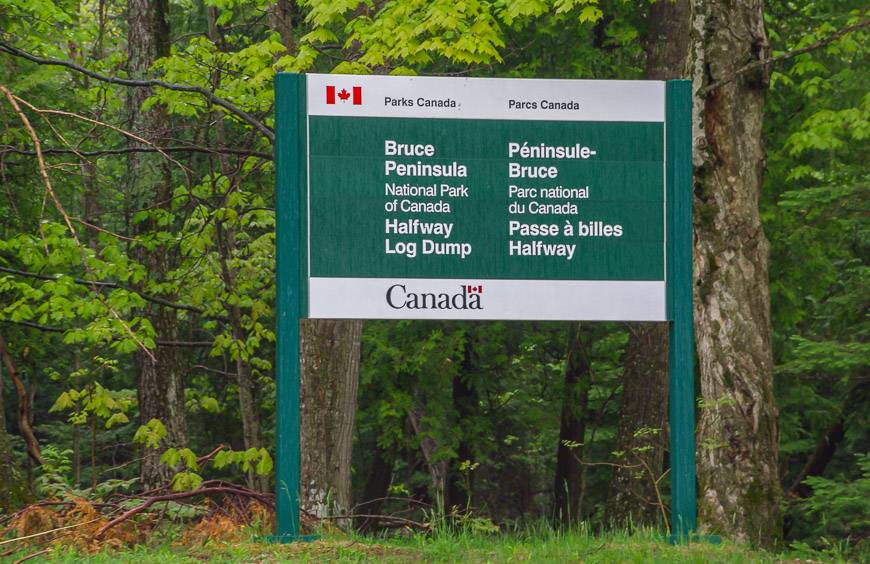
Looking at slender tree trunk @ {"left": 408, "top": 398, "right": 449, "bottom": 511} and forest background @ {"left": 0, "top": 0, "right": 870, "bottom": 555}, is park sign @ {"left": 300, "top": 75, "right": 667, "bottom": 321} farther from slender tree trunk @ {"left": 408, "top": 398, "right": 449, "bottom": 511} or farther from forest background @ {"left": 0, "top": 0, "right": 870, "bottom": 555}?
slender tree trunk @ {"left": 408, "top": 398, "right": 449, "bottom": 511}

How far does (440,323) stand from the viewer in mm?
20719

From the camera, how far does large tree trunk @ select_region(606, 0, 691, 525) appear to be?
1612 centimetres

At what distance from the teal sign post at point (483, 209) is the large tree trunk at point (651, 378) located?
8572 millimetres

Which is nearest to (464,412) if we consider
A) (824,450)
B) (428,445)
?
(428,445)

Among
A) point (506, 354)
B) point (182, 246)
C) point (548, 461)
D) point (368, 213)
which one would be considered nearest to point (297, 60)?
point (182, 246)

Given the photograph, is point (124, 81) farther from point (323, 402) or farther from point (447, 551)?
point (447, 551)

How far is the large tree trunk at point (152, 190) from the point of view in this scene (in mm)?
15125

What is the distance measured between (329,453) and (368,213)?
17.4 feet

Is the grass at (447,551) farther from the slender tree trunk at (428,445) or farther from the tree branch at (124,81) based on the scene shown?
the slender tree trunk at (428,445)

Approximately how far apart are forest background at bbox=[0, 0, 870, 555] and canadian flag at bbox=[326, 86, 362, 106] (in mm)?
1450

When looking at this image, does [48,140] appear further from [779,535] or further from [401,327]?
[779,535]

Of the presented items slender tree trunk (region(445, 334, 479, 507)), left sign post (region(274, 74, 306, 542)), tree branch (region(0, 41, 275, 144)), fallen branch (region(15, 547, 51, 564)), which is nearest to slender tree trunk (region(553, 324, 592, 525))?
slender tree trunk (region(445, 334, 479, 507))

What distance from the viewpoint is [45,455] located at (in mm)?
16297

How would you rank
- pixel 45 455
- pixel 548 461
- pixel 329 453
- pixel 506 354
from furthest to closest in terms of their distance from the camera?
pixel 548 461 → pixel 506 354 → pixel 45 455 → pixel 329 453
